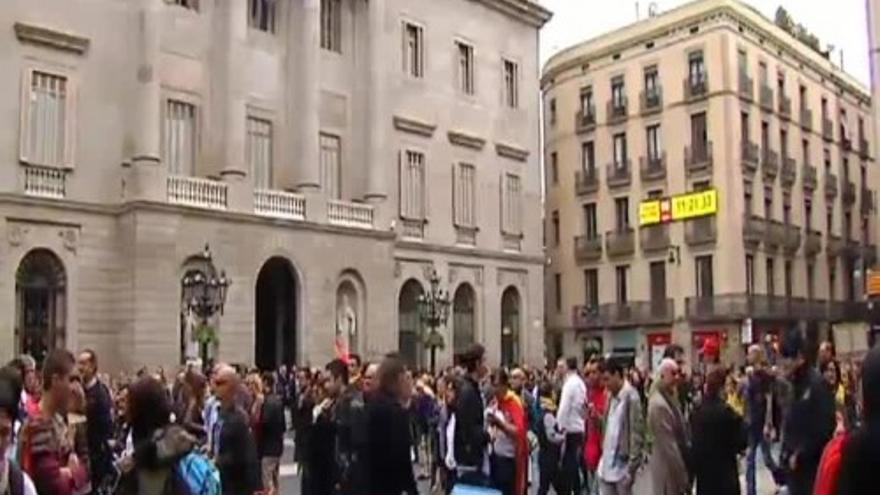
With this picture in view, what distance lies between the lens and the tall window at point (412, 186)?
38344 millimetres

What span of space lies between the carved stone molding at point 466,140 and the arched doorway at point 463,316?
5046 mm

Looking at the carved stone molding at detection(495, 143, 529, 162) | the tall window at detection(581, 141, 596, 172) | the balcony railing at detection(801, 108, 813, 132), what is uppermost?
the balcony railing at detection(801, 108, 813, 132)

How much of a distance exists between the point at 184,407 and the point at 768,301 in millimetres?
41573

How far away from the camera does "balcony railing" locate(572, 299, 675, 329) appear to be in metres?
49.3

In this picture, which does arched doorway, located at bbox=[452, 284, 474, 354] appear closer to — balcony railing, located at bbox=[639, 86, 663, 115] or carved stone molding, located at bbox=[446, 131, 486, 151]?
carved stone molding, located at bbox=[446, 131, 486, 151]

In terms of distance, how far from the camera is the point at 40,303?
28.6 metres

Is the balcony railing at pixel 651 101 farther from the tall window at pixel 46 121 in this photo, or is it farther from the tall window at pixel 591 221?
the tall window at pixel 46 121

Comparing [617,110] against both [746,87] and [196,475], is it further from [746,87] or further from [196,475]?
[196,475]

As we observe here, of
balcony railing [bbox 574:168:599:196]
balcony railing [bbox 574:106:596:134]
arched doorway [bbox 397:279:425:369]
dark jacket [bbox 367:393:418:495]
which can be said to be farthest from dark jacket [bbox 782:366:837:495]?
balcony railing [bbox 574:106:596:134]

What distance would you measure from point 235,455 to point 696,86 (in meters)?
43.8

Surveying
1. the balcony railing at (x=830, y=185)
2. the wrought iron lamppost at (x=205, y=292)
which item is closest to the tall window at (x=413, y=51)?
the wrought iron lamppost at (x=205, y=292)

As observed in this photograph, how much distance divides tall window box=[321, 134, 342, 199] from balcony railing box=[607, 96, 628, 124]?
65.7 ft

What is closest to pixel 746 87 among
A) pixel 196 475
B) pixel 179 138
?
pixel 179 138

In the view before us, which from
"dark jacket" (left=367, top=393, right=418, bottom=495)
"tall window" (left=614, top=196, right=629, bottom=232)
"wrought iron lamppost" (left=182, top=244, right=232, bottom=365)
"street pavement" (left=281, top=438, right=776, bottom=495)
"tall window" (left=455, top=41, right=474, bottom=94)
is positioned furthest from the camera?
"tall window" (left=614, top=196, right=629, bottom=232)
